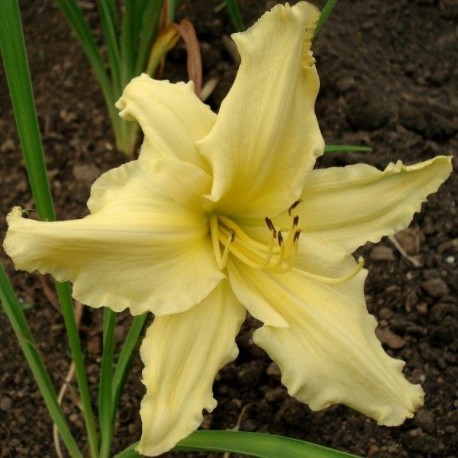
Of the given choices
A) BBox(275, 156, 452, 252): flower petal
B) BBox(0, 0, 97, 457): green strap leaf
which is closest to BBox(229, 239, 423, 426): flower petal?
BBox(275, 156, 452, 252): flower petal

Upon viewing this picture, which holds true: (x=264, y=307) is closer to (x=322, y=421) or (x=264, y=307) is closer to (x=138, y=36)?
(x=322, y=421)

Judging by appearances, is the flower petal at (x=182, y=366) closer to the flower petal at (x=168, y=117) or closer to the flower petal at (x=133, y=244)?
the flower petal at (x=133, y=244)

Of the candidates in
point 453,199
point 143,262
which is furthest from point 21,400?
point 453,199

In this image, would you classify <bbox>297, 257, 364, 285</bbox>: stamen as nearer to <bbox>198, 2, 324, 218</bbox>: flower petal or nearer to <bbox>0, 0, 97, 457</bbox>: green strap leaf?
<bbox>198, 2, 324, 218</bbox>: flower petal

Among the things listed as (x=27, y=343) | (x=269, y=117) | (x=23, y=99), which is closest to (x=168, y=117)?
(x=269, y=117)

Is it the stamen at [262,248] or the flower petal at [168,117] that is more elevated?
the flower petal at [168,117]

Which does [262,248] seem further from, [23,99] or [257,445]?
[23,99]

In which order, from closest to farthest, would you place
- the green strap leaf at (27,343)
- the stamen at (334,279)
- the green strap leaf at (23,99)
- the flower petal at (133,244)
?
the flower petal at (133,244)
the stamen at (334,279)
the green strap leaf at (23,99)
the green strap leaf at (27,343)

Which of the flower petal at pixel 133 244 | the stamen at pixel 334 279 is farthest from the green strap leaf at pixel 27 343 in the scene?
the stamen at pixel 334 279

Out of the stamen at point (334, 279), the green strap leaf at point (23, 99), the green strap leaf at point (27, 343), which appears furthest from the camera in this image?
the green strap leaf at point (27, 343)
